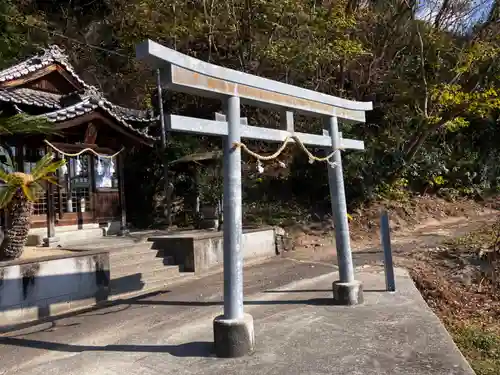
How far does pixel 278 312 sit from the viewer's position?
23.0 feet

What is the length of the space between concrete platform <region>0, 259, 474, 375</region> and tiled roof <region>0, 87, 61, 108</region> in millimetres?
7005

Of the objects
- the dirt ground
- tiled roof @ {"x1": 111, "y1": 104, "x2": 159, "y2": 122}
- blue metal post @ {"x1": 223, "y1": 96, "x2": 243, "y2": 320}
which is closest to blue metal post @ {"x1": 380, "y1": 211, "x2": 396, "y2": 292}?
the dirt ground

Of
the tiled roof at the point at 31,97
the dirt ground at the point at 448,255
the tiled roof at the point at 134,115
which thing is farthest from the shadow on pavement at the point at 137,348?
the tiled roof at the point at 134,115

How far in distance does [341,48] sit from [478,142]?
1170 centimetres

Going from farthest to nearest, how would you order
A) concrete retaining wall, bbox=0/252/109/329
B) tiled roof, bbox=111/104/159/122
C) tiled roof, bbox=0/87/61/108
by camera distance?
tiled roof, bbox=111/104/159/122
tiled roof, bbox=0/87/61/108
concrete retaining wall, bbox=0/252/109/329

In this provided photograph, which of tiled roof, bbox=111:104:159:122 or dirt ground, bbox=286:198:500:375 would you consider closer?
dirt ground, bbox=286:198:500:375

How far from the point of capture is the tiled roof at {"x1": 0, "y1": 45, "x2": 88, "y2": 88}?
13250mm

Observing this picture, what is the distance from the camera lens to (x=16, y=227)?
7.75 metres

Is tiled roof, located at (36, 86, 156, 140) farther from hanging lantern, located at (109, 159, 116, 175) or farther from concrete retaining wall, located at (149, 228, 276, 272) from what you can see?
concrete retaining wall, located at (149, 228, 276, 272)

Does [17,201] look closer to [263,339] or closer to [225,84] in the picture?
[225,84]

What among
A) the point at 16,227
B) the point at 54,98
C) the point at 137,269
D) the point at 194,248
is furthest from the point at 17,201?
the point at 54,98

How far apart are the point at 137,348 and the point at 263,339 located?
1.56 metres

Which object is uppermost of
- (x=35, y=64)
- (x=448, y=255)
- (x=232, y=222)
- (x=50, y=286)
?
(x=35, y=64)

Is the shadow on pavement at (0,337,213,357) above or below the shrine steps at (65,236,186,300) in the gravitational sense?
below
